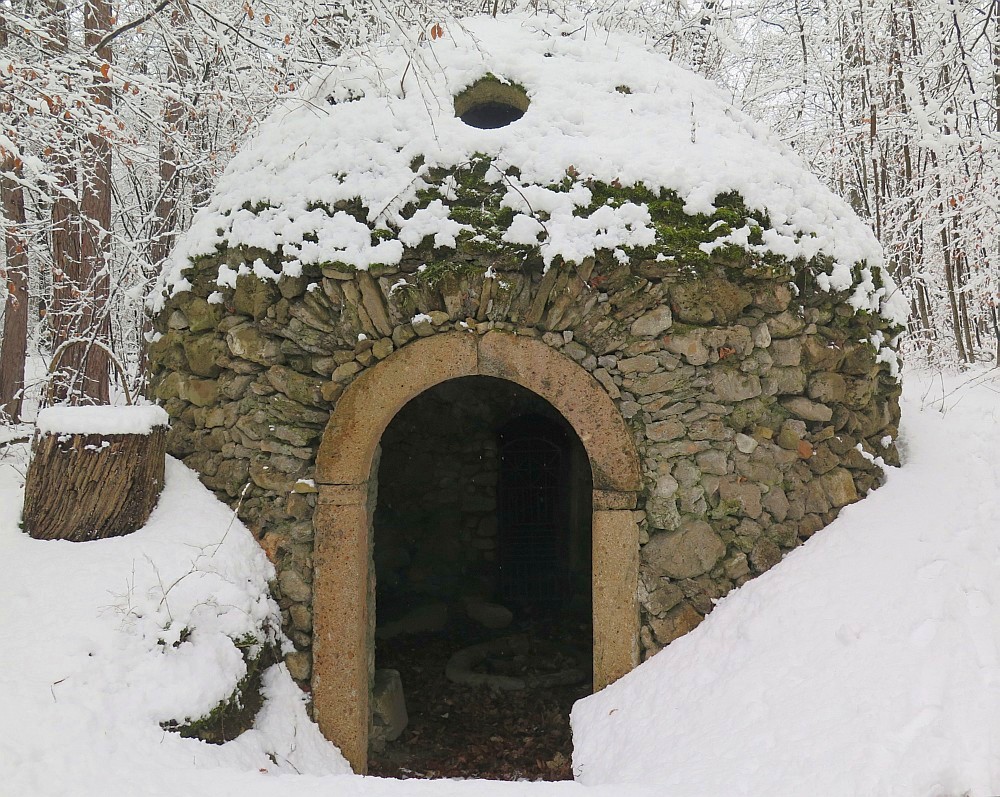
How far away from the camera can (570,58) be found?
4418mm

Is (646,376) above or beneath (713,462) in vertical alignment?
above

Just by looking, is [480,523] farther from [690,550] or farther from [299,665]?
[690,550]

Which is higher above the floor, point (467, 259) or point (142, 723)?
point (467, 259)

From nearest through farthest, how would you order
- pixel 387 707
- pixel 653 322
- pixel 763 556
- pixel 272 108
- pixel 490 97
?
pixel 653 322
pixel 763 556
pixel 490 97
pixel 387 707
pixel 272 108

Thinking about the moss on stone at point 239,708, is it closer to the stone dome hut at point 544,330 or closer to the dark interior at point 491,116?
the stone dome hut at point 544,330

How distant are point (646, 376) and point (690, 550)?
889mm

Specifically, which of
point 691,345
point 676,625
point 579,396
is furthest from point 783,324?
point 676,625

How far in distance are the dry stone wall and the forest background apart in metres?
1.20

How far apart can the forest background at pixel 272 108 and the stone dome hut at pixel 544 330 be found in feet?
2.36

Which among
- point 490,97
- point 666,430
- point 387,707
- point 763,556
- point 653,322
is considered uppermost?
point 490,97

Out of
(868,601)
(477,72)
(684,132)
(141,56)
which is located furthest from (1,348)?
(868,601)

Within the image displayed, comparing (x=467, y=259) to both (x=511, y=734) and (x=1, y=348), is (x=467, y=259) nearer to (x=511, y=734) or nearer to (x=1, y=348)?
Result: (x=511, y=734)

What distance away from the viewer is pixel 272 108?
7.08m

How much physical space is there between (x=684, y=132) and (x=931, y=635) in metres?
2.73
